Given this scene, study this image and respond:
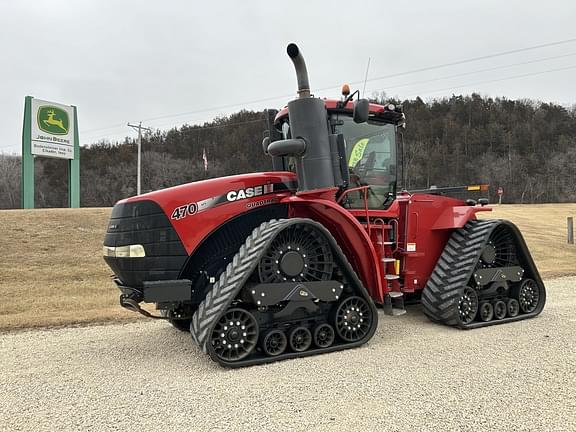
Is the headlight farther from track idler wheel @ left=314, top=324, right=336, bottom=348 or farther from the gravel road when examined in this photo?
track idler wheel @ left=314, top=324, right=336, bottom=348

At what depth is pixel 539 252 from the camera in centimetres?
1576

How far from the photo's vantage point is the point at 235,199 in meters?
4.86

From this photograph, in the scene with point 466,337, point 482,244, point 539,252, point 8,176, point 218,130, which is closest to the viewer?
point 466,337

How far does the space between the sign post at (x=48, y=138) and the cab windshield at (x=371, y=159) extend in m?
22.9

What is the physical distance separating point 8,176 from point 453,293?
279 feet

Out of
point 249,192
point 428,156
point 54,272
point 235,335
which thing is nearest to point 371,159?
point 249,192

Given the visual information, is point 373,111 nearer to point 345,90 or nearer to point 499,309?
point 345,90

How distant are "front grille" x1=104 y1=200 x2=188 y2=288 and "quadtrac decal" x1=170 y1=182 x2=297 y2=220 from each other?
0.56 ft

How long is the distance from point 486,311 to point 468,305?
409mm

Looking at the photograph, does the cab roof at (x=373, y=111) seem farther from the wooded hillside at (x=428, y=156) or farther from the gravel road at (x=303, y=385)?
the wooded hillside at (x=428, y=156)

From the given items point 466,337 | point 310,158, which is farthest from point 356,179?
point 466,337

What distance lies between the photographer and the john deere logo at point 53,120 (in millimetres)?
25266

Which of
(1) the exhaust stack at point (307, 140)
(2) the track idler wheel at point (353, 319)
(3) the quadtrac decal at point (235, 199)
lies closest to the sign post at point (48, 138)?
(3) the quadtrac decal at point (235, 199)

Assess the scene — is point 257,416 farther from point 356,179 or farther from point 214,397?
point 356,179
